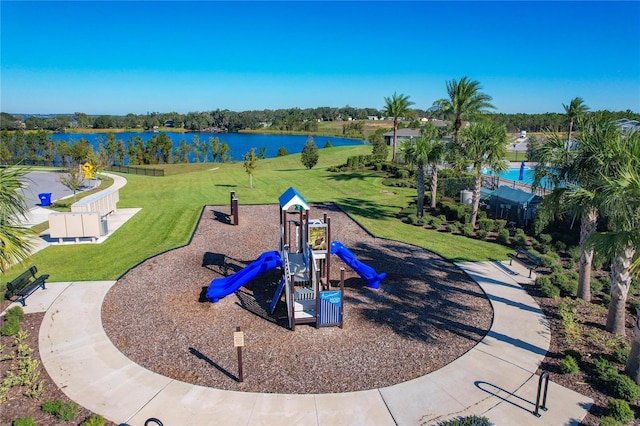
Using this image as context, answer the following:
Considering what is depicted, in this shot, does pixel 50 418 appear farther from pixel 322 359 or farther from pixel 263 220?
pixel 263 220

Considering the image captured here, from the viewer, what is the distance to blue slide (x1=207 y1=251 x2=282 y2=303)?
1355 cm

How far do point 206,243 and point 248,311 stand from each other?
754cm

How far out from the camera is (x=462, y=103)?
25.7 metres

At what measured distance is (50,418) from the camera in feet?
27.4

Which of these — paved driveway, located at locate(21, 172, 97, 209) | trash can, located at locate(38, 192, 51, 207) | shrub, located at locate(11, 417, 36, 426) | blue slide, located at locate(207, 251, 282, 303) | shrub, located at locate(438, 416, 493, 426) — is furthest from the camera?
paved driveway, located at locate(21, 172, 97, 209)

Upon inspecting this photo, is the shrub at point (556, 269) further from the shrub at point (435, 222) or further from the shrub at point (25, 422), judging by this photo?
the shrub at point (25, 422)

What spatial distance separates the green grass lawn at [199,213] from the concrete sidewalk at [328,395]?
3.13 metres

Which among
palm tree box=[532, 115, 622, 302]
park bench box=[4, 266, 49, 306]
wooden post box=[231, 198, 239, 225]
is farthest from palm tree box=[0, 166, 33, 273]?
palm tree box=[532, 115, 622, 302]

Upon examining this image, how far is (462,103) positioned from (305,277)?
57.9 ft

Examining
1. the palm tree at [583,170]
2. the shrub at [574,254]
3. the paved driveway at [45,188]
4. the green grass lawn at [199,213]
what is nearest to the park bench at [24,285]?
the green grass lawn at [199,213]

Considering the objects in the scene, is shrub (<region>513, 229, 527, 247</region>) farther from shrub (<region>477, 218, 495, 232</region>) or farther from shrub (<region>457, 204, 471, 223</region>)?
shrub (<region>457, 204, 471, 223</region>)

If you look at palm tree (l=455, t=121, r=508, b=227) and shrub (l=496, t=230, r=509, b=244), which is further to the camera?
palm tree (l=455, t=121, r=508, b=227)

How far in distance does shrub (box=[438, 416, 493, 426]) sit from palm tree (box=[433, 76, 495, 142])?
1967 cm

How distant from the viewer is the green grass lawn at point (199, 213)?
683 inches
